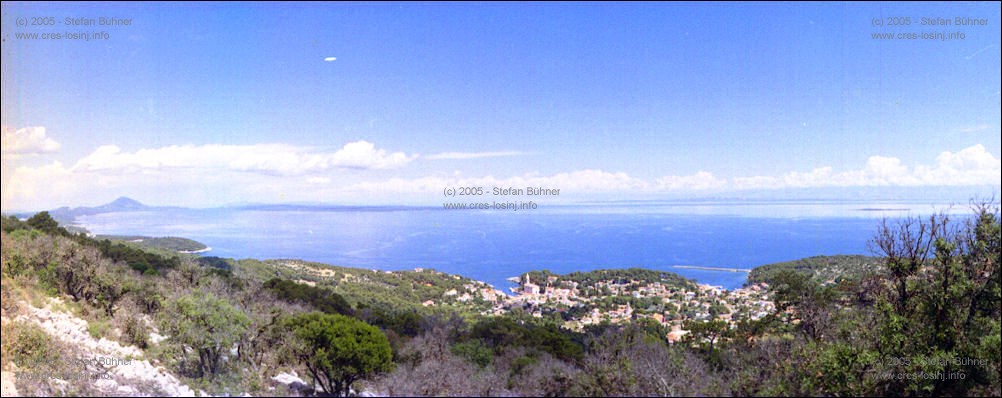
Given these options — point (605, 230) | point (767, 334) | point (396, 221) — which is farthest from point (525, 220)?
point (767, 334)

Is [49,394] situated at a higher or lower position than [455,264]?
higher

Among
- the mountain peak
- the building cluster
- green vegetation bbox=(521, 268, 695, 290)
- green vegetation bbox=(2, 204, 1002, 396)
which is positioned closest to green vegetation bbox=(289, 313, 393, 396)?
green vegetation bbox=(2, 204, 1002, 396)

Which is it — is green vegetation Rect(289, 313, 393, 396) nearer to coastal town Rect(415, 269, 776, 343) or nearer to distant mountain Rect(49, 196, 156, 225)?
coastal town Rect(415, 269, 776, 343)

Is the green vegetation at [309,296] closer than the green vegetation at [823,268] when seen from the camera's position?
Yes

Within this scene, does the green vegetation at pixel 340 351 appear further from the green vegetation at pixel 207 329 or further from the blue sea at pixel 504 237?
the blue sea at pixel 504 237

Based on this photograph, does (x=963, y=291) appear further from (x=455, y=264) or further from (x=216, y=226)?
(x=216, y=226)

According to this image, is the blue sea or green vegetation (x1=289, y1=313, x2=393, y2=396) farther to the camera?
the blue sea

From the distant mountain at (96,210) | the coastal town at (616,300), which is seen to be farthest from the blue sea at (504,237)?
the coastal town at (616,300)

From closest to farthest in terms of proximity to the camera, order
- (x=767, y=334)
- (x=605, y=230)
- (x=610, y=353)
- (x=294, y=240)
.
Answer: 1. (x=610, y=353)
2. (x=767, y=334)
3. (x=294, y=240)
4. (x=605, y=230)
